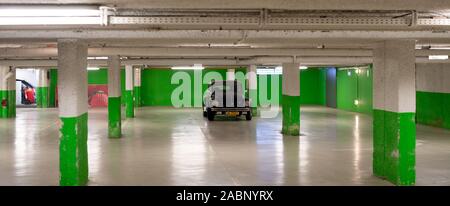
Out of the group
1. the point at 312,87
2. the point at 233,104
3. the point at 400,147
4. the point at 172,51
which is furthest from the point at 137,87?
the point at 400,147

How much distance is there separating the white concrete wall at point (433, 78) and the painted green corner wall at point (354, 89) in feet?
14.3

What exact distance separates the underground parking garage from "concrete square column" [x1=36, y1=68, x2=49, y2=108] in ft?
31.4

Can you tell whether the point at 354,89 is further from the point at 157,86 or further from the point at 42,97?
the point at 42,97

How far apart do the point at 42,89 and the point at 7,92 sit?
22.9 ft

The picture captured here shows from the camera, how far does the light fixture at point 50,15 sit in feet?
20.0

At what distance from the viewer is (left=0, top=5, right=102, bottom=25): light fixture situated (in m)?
6.09

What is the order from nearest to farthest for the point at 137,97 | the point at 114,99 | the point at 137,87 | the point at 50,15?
the point at 50,15, the point at 114,99, the point at 137,87, the point at 137,97

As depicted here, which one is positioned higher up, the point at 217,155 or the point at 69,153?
the point at 69,153

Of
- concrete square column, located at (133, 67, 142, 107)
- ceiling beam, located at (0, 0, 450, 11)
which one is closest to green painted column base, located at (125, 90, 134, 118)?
concrete square column, located at (133, 67, 142, 107)

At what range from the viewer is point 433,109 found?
1950 centimetres

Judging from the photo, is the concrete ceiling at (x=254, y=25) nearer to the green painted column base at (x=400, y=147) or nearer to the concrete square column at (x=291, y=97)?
the green painted column base at (x=400, y=147)

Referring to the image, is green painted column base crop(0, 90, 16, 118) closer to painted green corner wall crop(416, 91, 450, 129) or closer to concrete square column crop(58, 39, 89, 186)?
concrete square column crop(58, 39, 89, 186)

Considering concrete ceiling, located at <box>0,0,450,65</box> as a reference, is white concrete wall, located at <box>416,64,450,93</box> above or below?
below

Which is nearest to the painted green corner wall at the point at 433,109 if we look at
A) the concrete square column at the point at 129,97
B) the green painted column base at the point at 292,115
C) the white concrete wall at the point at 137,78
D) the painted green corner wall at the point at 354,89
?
the painted green corner wall at the point at 354,89
